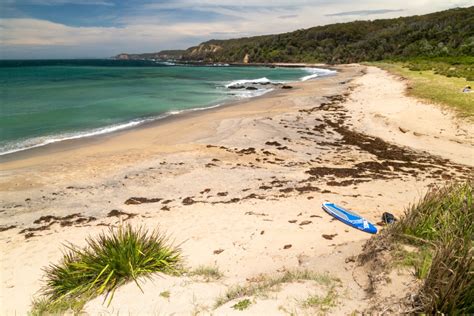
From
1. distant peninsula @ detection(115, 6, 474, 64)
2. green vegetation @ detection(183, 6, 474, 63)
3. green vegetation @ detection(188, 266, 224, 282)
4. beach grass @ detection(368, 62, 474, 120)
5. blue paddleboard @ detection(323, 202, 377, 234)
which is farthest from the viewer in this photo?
distant peninsula @ detection(115, 6, 474, 64)

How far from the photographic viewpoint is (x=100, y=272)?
461cm

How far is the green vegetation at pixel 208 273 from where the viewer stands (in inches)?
195

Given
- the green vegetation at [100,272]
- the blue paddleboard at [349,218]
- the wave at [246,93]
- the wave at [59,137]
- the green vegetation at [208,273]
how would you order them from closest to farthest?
the green vegetation at [100,272] → the green vegetation at [208,273] → the blue paddleboard at [349,218] → the wave at [59,137] → the wave at [246,93]

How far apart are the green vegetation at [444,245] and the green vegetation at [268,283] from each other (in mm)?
1249

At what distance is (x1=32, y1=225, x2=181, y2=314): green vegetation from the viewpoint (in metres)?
4.42

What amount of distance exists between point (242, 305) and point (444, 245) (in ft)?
8.02

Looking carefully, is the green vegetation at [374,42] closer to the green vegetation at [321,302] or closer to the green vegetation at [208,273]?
the green vegetation at [321,302]

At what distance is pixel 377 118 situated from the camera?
1828 cm

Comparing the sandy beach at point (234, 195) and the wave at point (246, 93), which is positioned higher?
the wave at point (246, 93)

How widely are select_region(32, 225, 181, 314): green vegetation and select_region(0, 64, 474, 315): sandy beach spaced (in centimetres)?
22

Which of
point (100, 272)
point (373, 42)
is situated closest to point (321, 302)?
point (100, 272)

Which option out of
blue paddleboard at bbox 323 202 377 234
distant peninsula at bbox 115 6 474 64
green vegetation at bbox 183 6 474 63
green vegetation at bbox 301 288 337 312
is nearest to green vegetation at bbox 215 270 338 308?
green vegetation at bbox 301 288 337 312

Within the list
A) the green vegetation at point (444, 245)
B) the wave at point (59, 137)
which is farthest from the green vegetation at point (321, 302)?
the wave at point (59, 137)

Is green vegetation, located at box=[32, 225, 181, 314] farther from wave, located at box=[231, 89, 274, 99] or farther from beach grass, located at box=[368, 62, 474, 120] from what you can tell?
wave, located at box=[231, 89, 274, 99]
